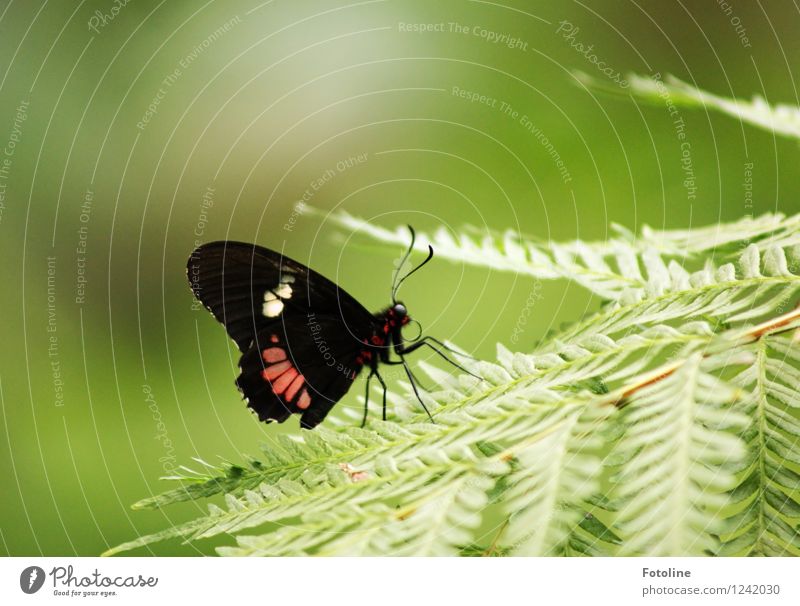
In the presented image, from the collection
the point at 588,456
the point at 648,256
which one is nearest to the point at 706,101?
the point at 648,256

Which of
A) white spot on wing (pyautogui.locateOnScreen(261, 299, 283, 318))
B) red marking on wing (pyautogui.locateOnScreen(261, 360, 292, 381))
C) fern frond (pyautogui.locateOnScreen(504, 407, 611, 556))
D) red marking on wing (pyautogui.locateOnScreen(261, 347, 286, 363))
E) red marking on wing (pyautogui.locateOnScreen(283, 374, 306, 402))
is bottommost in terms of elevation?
fern frond (pyautogui.locateOnScreen(504, 407, 611, 556))

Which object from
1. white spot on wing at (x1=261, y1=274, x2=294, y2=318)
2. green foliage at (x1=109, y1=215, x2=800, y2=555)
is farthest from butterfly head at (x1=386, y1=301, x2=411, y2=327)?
green foliage at (x1=109, y1=215, x2=800, y2=555)

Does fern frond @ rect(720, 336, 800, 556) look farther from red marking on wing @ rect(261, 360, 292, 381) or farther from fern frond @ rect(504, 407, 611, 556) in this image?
red marking on wing @ rect(261, 360, 292, 381)

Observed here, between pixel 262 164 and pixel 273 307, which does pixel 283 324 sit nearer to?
pixel 273 307

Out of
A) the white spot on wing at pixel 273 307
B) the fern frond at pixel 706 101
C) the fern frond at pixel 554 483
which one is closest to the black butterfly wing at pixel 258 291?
the white spot on wing at pixel 273 307

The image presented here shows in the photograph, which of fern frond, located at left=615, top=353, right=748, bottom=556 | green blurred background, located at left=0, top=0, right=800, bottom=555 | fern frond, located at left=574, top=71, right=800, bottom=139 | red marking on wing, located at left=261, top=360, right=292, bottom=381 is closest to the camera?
fern frond, located at left=615, top=353, right=748, bottom=556

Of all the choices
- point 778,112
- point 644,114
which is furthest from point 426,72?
point 778,112

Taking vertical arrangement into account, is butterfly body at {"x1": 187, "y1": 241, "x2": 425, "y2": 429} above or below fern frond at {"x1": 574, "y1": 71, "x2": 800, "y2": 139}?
below
